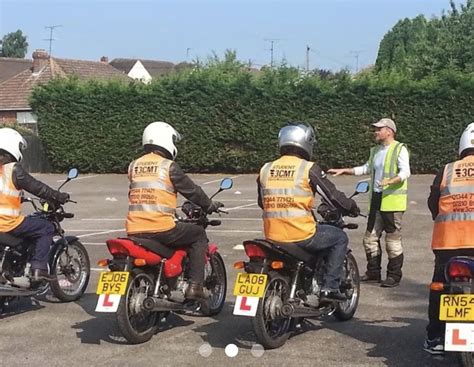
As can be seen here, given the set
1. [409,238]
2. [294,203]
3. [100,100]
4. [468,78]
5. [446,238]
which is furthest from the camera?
[100,100]

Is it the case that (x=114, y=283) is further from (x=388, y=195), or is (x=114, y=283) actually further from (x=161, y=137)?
(x=388, y=195)

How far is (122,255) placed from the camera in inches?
271

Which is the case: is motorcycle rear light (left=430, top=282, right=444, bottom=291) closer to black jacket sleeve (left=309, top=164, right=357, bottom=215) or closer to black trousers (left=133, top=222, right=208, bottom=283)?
black jacket sleeve (left=309, top=164, right=357, bottom=215)

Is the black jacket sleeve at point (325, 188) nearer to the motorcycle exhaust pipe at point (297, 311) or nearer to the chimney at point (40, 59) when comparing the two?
the motorcycle exhaust pipe at point (297, 311)

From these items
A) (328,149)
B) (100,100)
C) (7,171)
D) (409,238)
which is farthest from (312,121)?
(7,171)

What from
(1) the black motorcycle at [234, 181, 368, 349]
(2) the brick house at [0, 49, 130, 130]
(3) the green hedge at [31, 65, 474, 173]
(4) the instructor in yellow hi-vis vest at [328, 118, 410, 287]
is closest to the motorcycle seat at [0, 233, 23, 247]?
(1) the black motorcycle at [234, 181, 368, 349]

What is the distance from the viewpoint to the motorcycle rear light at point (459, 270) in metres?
5.48

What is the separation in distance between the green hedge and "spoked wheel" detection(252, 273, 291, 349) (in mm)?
19606

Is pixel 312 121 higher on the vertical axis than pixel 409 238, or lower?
higher

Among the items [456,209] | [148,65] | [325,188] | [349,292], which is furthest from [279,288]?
[148,65]

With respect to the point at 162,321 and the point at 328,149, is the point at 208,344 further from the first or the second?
the point at 328,149

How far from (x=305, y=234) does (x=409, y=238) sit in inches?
264

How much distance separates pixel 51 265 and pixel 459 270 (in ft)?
14.7

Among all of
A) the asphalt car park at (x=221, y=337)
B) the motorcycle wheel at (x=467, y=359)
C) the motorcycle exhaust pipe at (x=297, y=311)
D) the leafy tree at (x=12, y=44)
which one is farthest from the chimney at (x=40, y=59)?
the leafy tree at (x=12, y=44)
